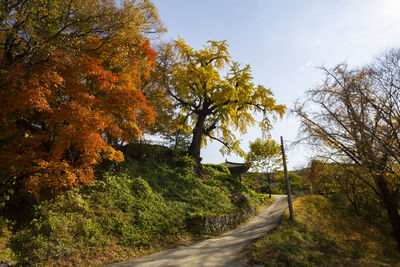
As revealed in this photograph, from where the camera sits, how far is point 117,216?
27.8 feet

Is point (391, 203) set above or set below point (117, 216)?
below

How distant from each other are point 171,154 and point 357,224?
50.3 feet

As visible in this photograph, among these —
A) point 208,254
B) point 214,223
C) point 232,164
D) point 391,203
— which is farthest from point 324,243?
point 232,164

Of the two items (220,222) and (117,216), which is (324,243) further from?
(117,216)

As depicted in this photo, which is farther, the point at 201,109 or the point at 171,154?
the point at 201,109

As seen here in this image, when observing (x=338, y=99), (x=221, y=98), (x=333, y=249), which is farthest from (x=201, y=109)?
(x=333, y=249)

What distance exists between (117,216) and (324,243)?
10.3 metres

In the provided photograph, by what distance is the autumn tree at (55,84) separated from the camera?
6430 mm

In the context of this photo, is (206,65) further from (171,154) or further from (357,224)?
(357,224)

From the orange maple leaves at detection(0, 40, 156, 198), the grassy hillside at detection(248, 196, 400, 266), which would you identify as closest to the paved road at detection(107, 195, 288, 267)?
the grassy hillside at detection(248, 196, 400, 266)

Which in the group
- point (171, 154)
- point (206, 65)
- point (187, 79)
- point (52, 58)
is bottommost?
point (171, 154)

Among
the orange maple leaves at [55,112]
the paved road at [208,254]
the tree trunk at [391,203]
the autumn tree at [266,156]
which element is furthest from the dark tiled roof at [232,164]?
the orange maple leaves at [55,112]

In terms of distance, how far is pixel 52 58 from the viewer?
690 cm

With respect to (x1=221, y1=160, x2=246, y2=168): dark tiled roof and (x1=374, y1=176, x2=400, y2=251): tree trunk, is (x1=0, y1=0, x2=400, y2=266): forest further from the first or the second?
(x1=221, y1=160, x2=246, y2=168): dark tiled roof
